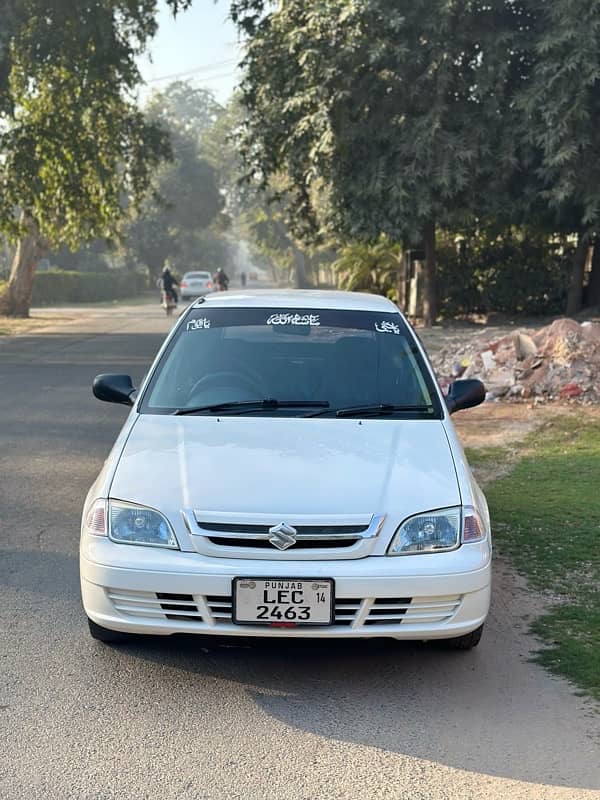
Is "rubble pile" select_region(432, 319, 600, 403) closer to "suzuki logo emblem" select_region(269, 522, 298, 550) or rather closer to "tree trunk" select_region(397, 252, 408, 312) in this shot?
"suzuki logo emblem" select_region(269, 522, 298, 550)

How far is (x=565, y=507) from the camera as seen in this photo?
7520mm

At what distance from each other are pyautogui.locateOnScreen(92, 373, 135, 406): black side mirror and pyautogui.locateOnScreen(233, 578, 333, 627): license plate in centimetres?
204

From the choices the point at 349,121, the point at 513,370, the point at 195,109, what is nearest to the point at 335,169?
the point at 349,121

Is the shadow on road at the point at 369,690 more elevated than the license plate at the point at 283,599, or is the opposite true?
the license plate at the point at 283,599

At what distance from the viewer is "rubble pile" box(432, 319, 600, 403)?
12727mm

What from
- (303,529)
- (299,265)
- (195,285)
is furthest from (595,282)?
(299,265)

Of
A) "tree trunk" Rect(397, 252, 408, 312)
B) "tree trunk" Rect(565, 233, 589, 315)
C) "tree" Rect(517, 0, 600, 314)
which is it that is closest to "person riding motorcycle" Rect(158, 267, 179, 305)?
"tree trunk" Rect(397, 252, 408, 312)

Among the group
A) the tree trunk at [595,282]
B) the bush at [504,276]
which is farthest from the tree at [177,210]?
the tree trunk at [595,282]

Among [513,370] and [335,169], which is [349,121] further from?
[513,370]

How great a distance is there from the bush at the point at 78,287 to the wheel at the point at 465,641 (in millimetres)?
43651

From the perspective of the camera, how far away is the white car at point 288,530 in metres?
4.16

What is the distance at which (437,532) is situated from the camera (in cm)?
437

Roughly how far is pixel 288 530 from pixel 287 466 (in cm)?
44

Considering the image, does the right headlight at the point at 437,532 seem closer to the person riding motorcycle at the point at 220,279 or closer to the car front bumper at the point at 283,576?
the car front bumper at the point at 283,576
